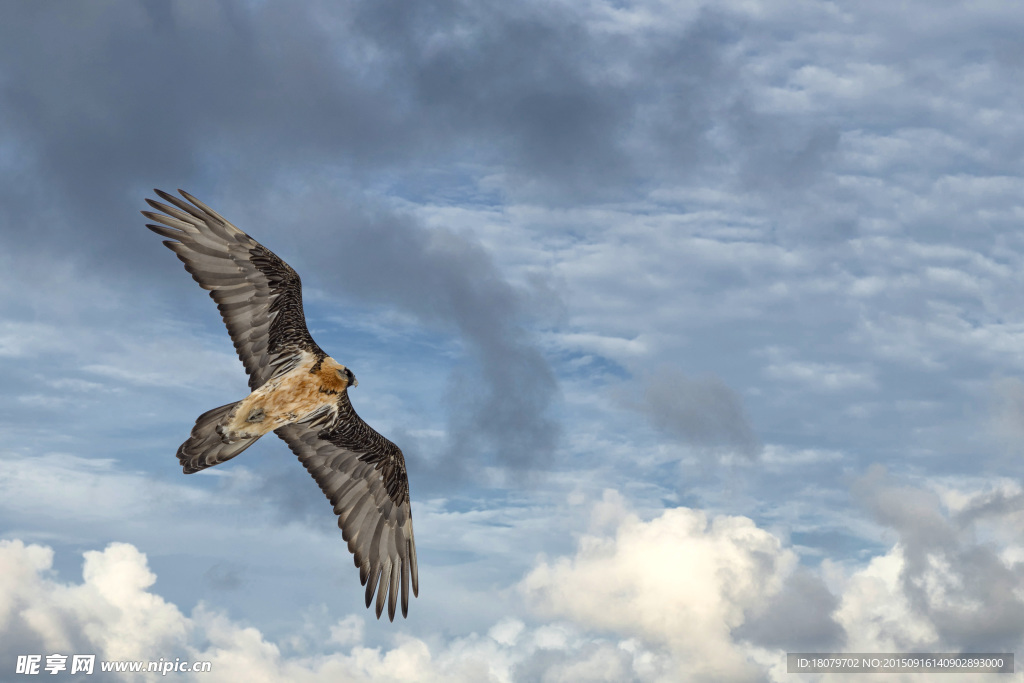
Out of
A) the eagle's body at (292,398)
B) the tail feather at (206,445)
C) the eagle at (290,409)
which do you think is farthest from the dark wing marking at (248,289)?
the tail feather at (206,445)

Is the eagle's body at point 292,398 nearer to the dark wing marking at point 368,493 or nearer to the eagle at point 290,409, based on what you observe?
the eagle at point 290,409

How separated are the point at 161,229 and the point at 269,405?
4.66m

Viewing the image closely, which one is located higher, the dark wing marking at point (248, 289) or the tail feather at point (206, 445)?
the dark wing marking at point (248, 289)

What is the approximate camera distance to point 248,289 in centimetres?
1747

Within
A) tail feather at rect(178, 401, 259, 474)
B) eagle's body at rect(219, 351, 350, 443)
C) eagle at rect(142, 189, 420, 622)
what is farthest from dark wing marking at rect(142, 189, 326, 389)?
tail feather at rect(178, 401, 259, 474)

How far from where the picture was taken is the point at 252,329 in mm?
17406

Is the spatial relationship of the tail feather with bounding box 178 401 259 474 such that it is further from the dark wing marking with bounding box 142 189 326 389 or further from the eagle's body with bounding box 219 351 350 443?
the dark wing marking with bounding box 142 189 326 389

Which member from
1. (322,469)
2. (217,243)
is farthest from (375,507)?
A: (217,243)

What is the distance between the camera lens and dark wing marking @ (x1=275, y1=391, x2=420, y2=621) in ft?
60.5

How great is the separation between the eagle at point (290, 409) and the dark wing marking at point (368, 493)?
25 millimetres

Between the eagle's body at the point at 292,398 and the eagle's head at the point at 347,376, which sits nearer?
the eagle's body at the point at 292,398

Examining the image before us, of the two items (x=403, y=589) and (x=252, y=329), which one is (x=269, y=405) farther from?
(x=403, y=589)

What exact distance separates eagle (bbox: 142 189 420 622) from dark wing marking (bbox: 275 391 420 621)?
0.02m

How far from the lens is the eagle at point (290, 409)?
1627 cm
